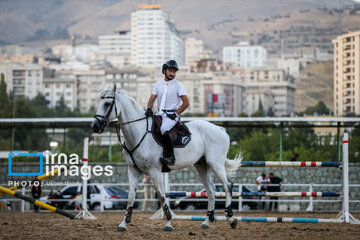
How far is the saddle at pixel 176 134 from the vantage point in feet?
40.1

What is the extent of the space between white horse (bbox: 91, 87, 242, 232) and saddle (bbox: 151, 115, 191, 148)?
10 cm

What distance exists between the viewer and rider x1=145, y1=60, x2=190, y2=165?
479 inches

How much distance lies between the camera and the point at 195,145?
41.5 feet

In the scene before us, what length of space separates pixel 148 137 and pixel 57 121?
714 inches

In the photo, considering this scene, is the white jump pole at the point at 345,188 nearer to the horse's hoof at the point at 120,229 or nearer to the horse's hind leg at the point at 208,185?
the horse's hind leg at the point at 208,185

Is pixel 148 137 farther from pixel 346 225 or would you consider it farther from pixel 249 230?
pixel 346 225

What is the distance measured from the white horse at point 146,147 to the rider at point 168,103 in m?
0.17

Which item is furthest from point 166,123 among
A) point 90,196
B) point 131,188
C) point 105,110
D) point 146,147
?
point 90,196

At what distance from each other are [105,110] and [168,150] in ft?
4.59

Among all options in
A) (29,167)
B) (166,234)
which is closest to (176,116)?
(166,234)

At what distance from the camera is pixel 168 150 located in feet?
40.0

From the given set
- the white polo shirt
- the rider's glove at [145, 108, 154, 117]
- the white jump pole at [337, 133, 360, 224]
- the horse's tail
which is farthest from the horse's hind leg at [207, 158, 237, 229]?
the white jump pole at [337, 133, 360, 224]

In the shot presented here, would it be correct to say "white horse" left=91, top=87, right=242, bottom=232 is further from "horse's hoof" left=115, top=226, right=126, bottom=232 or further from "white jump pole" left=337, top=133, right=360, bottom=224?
"white jump pole" left=337, top=133, right=360, bottom=224

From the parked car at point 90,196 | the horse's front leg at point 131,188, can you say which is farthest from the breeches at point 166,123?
the parked car at point 90,196
